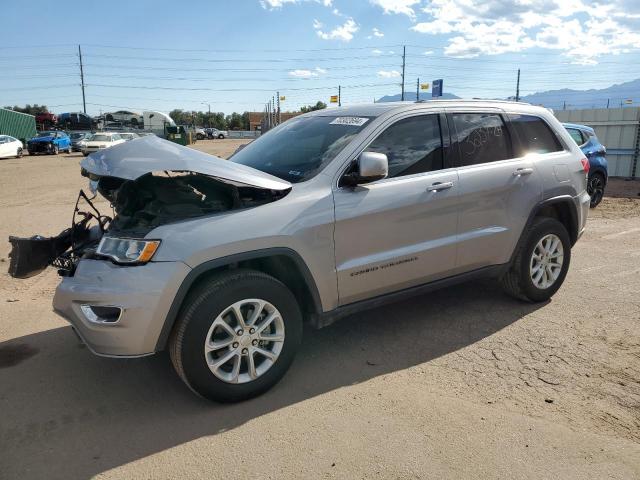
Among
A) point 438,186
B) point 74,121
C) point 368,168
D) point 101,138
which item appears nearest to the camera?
point 368,168

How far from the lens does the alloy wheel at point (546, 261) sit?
4674mm

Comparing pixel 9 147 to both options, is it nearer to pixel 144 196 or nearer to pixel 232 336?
pixel 144 196

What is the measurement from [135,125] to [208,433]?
6414 centimetres

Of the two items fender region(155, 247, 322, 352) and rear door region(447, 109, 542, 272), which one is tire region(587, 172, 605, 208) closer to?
rear door region(447, 109, 542, 272)

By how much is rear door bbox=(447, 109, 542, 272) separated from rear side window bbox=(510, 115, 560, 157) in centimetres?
10

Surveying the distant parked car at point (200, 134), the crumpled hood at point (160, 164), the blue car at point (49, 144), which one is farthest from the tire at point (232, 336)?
the distant parked car at point (200, 134)

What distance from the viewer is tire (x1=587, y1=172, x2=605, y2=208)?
10898mm

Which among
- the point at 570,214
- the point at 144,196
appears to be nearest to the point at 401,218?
the point at 144,196

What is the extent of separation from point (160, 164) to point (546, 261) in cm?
360

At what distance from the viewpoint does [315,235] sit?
130 inches

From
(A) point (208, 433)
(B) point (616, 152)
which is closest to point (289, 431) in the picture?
(A) point (208, 433)

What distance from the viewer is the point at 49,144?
35156 mm

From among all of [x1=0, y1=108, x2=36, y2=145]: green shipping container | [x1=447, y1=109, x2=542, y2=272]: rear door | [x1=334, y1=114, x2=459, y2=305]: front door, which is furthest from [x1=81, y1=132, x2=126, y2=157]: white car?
[x1=334, y1=114, x2=459, y2=305]: front door

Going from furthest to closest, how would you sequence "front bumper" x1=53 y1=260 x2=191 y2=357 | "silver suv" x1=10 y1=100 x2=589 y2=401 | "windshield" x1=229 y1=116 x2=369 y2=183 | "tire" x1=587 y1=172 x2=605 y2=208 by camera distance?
"tire" x1=587 y1=172 x2=605 y2=208, "windshield" x1=229 y1=116 x2=369 y2=183, "silver suv" x1=10 y1=100 x2=589 y2=401, "front bumper" x1=53 y1=260 x2=191 y2=357
